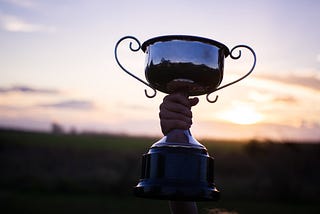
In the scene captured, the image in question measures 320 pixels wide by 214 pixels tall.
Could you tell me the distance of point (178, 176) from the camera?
1.82 metres

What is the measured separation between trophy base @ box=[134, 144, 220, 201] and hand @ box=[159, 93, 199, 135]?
8cm

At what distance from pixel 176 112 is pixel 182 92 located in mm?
123

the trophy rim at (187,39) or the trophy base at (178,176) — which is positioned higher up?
the trophy rim at (187,39)

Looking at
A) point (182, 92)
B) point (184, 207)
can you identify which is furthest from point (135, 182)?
point (182, 92)

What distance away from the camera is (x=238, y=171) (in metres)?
15.8

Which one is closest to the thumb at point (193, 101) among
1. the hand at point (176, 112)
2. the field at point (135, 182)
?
the hand at point (176, 112)

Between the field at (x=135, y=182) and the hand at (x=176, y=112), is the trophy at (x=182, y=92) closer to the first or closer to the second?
the hand at (x=176, y=112)

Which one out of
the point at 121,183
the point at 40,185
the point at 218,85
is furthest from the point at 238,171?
the point at 218,85

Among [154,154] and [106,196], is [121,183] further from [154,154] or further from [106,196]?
[154,154]

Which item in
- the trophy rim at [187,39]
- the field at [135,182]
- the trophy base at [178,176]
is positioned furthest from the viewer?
the field at [135,182]

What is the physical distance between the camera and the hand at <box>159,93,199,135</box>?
6.11 ft

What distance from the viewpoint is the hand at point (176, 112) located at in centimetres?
186

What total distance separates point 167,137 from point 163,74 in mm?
254

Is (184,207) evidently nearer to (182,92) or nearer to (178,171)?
(178,171)
